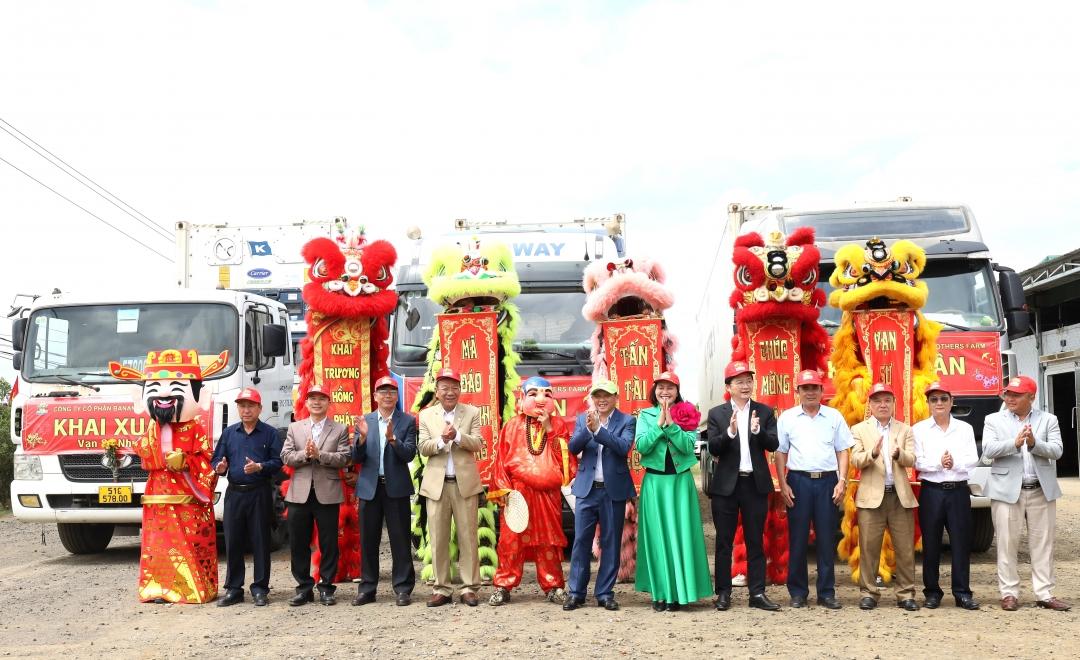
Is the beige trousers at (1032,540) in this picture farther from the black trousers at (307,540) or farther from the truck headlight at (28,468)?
the truck headlight at (28,468)

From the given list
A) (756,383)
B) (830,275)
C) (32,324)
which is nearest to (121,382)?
(32,324)

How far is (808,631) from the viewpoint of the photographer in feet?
21.7

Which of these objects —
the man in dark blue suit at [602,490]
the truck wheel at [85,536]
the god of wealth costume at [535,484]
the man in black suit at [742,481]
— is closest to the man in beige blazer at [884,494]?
the man in black suit at [742,481]

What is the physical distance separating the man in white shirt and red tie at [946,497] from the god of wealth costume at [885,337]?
97 centimetres

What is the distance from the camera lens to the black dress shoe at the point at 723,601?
742 cm

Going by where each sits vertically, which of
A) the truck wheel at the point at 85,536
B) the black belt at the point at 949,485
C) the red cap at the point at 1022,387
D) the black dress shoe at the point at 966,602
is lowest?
the black dress shoe at the point at 966,602

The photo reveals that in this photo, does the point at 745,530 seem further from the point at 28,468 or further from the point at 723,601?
the point at 28,468

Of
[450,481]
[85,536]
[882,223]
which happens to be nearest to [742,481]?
[450,481]

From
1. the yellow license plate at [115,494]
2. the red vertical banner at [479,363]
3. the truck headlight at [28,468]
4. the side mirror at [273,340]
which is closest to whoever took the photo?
the red vertical banner at [479,363]

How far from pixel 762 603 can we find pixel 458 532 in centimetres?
235

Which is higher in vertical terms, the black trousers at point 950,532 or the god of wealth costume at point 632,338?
the god of wealth costume at point 632,338

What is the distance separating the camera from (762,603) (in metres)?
7.44

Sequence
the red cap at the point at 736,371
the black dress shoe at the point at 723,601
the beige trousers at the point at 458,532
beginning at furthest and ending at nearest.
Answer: the beige trousers at the point at 458,532
the red cap at the point at 736,371
the black dress shoe at the point at 723,601

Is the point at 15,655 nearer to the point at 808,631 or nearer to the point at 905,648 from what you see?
the point at 808,631
